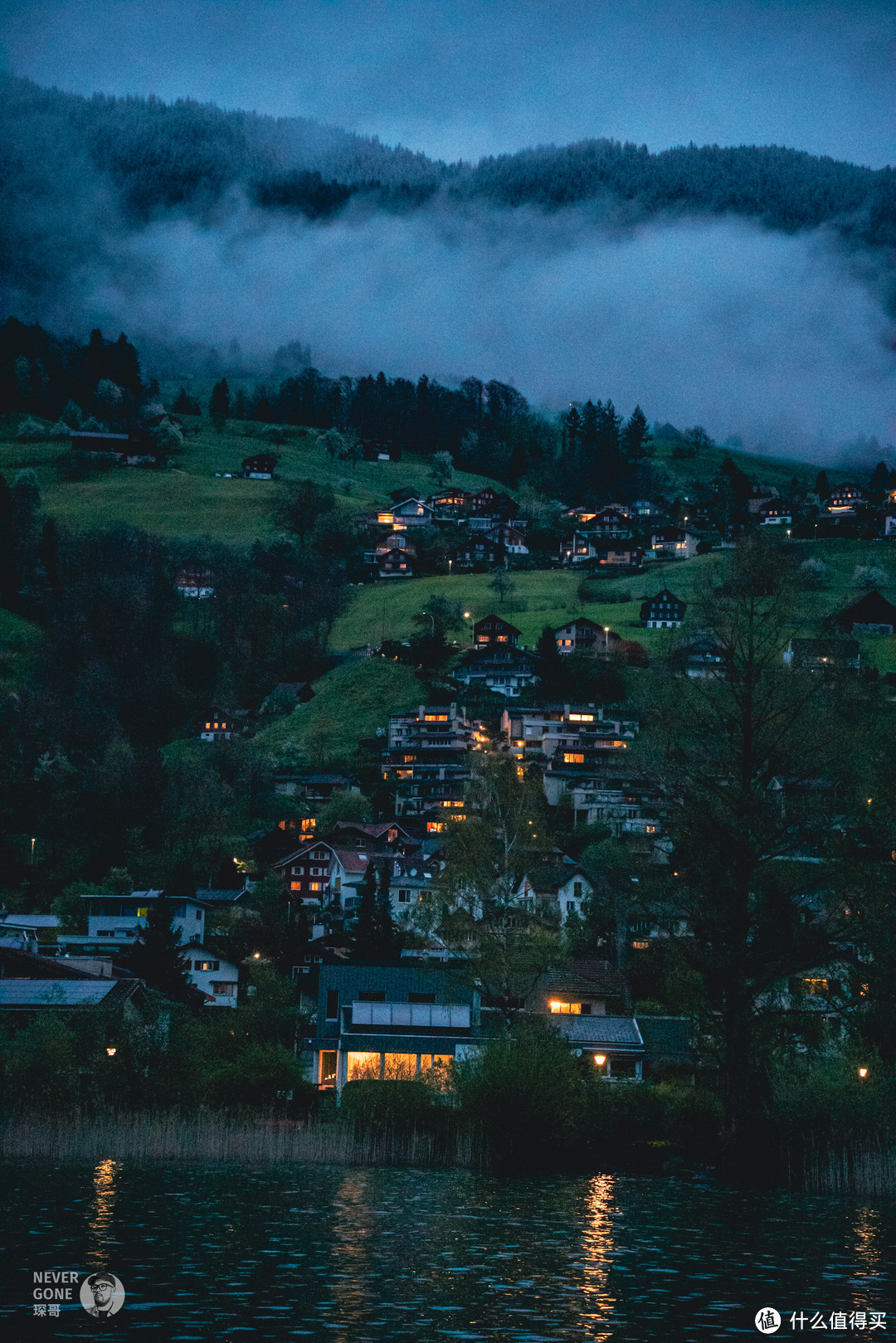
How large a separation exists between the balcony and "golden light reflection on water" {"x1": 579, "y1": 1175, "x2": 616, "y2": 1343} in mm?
22568

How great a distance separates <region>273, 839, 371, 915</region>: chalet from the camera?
10544 cm

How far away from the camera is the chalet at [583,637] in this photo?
149 metres

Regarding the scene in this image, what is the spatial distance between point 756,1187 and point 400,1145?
9.50 m

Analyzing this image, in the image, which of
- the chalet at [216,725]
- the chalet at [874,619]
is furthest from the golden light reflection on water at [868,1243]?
the chalet at [874,619]

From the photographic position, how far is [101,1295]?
20172 mm

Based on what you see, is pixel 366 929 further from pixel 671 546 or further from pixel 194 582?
pixel 671 546

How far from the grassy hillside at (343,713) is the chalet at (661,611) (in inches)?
1152

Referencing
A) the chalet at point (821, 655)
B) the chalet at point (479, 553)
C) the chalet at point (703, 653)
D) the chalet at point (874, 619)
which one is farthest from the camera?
the chalet at point (479, 553)

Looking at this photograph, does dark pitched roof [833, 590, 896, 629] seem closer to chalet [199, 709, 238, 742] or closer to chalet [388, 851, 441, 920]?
chalet [199, 709, 238, 742]

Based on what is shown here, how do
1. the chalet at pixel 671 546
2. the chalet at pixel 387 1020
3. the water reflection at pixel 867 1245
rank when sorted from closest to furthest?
the water reflection at pixel 867 1245, the chalet at pixel 387 1020, the chalet at pixel 671 546

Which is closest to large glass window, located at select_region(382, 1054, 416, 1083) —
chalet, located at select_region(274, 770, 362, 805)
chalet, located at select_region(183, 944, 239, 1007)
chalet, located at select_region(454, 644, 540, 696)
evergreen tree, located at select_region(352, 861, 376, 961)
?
evergreen tree, located at select_region(352, 861, 376, 961)

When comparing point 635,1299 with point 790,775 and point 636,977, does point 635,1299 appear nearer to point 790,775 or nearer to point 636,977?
point 790,775

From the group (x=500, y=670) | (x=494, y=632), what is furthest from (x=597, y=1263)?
(x=494, y=632)

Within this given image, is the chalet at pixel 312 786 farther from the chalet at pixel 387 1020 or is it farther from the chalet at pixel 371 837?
the chalet at pixel 387 1020
